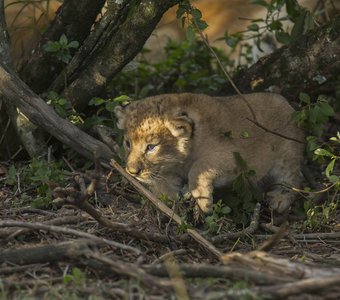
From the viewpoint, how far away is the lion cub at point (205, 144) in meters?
5.52

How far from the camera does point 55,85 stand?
21.2ft

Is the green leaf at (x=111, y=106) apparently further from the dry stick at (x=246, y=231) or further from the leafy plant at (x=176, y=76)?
the dry stick at (x=246, y=231)

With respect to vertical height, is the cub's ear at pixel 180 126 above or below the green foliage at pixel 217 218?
above

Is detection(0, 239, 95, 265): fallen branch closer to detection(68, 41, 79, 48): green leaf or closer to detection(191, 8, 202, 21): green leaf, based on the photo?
detection(191, 8, 202, 21): green leaf

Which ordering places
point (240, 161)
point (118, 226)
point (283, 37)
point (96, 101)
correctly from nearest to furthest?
point (118, 226) < point (240, 161) < point (96, 101) < point (283, 37)

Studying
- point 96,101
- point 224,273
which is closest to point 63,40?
point 96,101

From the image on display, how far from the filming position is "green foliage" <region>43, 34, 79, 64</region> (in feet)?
20.2

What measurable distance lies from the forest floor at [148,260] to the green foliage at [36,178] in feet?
0.69

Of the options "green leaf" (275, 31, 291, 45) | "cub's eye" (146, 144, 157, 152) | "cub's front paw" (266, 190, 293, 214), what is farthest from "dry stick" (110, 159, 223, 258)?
"green leaf" (275, 31, 291, 45)

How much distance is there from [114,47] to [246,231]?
1887 mm

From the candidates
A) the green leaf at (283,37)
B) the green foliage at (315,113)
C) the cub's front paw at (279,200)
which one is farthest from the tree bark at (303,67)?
the cub's front paw at (279,200)

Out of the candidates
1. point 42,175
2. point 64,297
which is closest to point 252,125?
point 42,175

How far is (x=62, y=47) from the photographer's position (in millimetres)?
6195

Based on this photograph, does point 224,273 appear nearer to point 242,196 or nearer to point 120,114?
point 242,196
